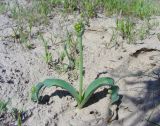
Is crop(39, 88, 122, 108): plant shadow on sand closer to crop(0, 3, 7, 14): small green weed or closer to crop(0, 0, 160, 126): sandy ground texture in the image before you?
crop(0, 0, 160, 126): sandy ground texture

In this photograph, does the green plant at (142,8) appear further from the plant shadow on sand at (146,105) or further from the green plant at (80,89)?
the green plant at (80,89)

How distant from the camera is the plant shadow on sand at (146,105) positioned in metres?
2.80

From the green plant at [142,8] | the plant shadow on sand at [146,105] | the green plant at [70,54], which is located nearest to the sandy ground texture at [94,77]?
the plant shadow on sand at [146,105]

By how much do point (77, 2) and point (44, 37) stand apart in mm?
1041

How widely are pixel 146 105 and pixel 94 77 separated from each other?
68cm

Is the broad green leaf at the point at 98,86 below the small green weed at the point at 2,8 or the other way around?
below

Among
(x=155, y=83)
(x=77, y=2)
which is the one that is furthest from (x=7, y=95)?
(x=77, y=2)

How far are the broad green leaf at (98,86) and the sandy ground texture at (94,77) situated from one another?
0.09 meters

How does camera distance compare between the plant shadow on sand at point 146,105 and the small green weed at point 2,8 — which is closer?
the plant shadow on sand at point 146,105

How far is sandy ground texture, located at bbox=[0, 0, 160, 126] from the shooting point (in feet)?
9.55

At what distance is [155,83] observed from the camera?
3.20 meters

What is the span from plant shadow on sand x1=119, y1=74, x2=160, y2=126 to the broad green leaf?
15 centimetres

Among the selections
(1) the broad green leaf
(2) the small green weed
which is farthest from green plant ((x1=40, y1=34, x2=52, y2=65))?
(2) the small green weed

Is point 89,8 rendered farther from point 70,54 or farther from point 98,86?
point 98,86
